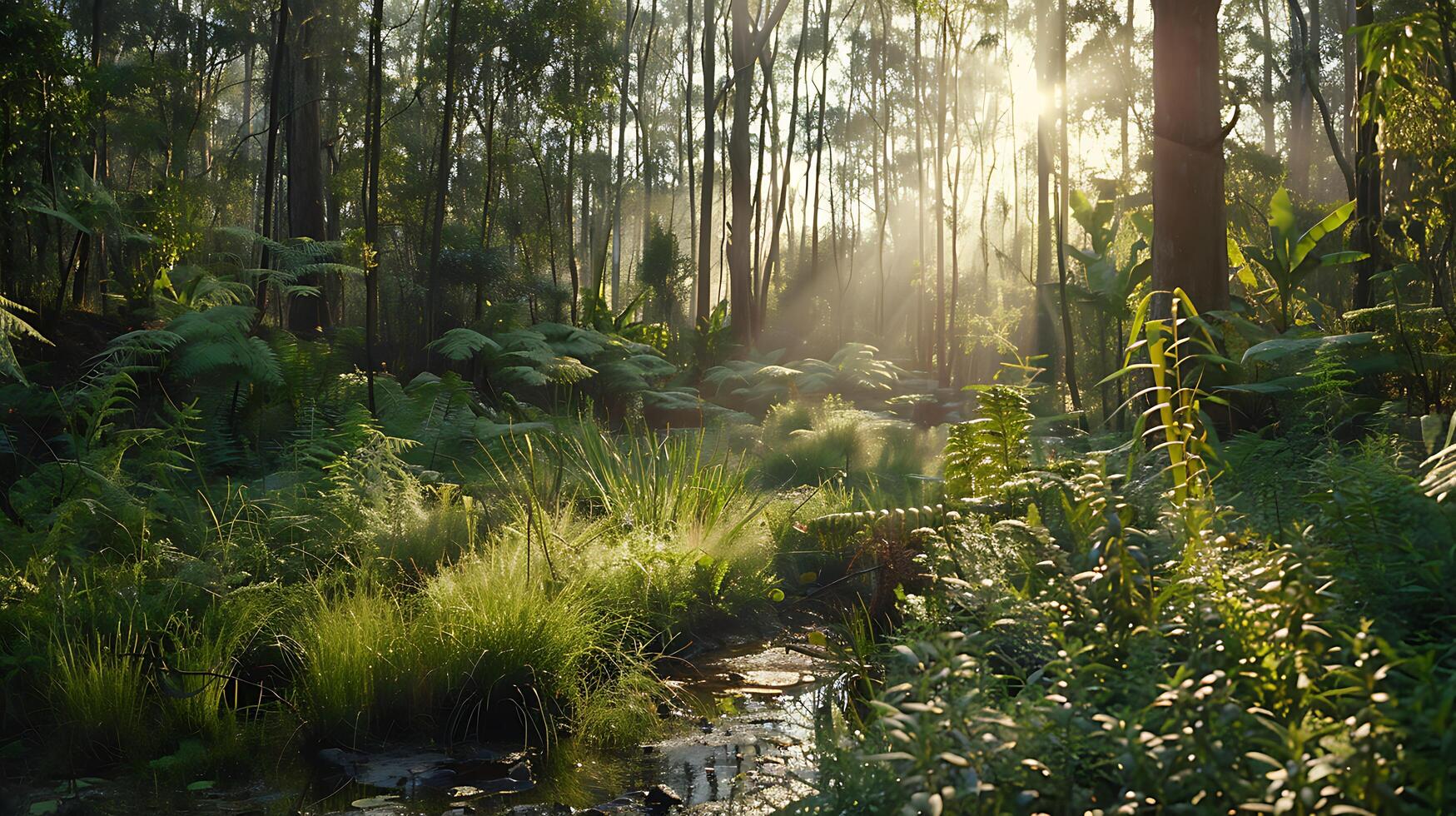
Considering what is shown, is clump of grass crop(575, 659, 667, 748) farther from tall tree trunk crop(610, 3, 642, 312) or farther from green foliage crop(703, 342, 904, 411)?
tall tree trunk crop(610, 3, 642, 312)

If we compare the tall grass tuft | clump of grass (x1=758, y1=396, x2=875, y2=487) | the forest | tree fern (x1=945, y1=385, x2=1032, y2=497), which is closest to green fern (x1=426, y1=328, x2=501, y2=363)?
the forest

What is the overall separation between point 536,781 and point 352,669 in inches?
33.3

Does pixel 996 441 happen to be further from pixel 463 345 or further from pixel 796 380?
pixel 796 380

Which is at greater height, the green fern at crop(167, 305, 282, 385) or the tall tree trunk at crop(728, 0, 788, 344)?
A: the tall tree trunk at crop(728, 0, 788, 344)

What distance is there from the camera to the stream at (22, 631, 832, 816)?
9.19 feet

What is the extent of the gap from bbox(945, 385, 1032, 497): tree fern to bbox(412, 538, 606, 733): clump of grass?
1770 millimetres

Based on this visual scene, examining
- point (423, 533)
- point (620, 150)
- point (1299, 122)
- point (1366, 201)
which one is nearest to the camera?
point (423, 533)

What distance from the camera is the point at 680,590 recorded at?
187 inches

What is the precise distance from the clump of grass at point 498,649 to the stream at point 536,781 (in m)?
0.21

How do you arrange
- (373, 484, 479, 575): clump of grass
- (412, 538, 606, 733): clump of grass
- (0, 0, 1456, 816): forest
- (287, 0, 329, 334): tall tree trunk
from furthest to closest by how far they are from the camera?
(287, 0, 329, 334): tall tree trunk
(373, 484, 479, 575): clump of grass
(412, 538, 606, 733): clump of grass
(0, 0, 1456, 816): forest

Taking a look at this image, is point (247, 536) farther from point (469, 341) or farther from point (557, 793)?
point (469, 341)

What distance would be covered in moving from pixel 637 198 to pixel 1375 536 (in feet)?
170

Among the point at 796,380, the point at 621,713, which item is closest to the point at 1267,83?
the point at 796,380

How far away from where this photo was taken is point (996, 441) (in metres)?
4.27
